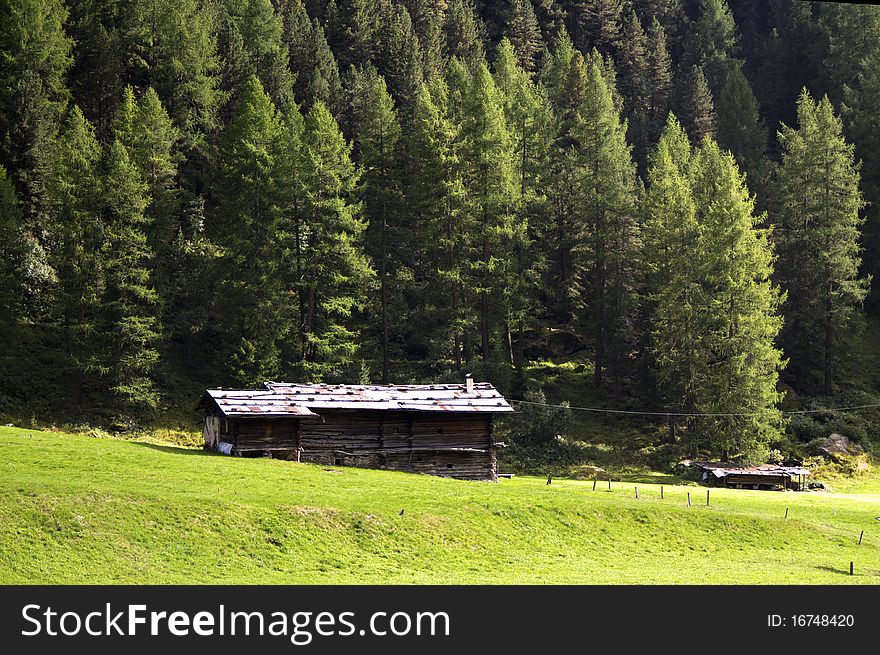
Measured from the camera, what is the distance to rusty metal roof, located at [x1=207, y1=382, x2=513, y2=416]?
5222 centimetres

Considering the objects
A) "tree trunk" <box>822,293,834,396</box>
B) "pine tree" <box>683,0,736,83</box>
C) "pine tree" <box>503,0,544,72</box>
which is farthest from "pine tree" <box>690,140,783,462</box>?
"pine tree" <box>683,0,736,83</box>

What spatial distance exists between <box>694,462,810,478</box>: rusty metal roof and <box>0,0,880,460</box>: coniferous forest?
1395 mm

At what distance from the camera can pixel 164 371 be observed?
64.1 m

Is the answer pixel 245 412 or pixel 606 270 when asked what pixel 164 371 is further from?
pixel 606 270

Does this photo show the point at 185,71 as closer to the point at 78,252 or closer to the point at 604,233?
the point at 78,252

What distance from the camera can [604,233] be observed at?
255 ft

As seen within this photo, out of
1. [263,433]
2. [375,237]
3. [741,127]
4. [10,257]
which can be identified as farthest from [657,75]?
[263,433]

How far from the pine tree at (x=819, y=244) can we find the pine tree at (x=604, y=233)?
1160cm

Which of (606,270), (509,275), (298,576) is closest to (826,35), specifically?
(606,270)

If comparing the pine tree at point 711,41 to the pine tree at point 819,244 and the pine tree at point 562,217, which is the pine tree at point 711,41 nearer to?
the pine tree at point 562,217

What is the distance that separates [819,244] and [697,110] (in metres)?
41.0

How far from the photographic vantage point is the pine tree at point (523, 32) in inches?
4594

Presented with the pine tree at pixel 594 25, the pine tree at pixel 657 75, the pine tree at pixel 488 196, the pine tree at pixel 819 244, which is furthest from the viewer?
the pine tree at pixel 594 25

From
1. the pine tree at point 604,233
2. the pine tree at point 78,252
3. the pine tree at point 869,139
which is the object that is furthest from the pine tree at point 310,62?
the pine tree at point 869,139
